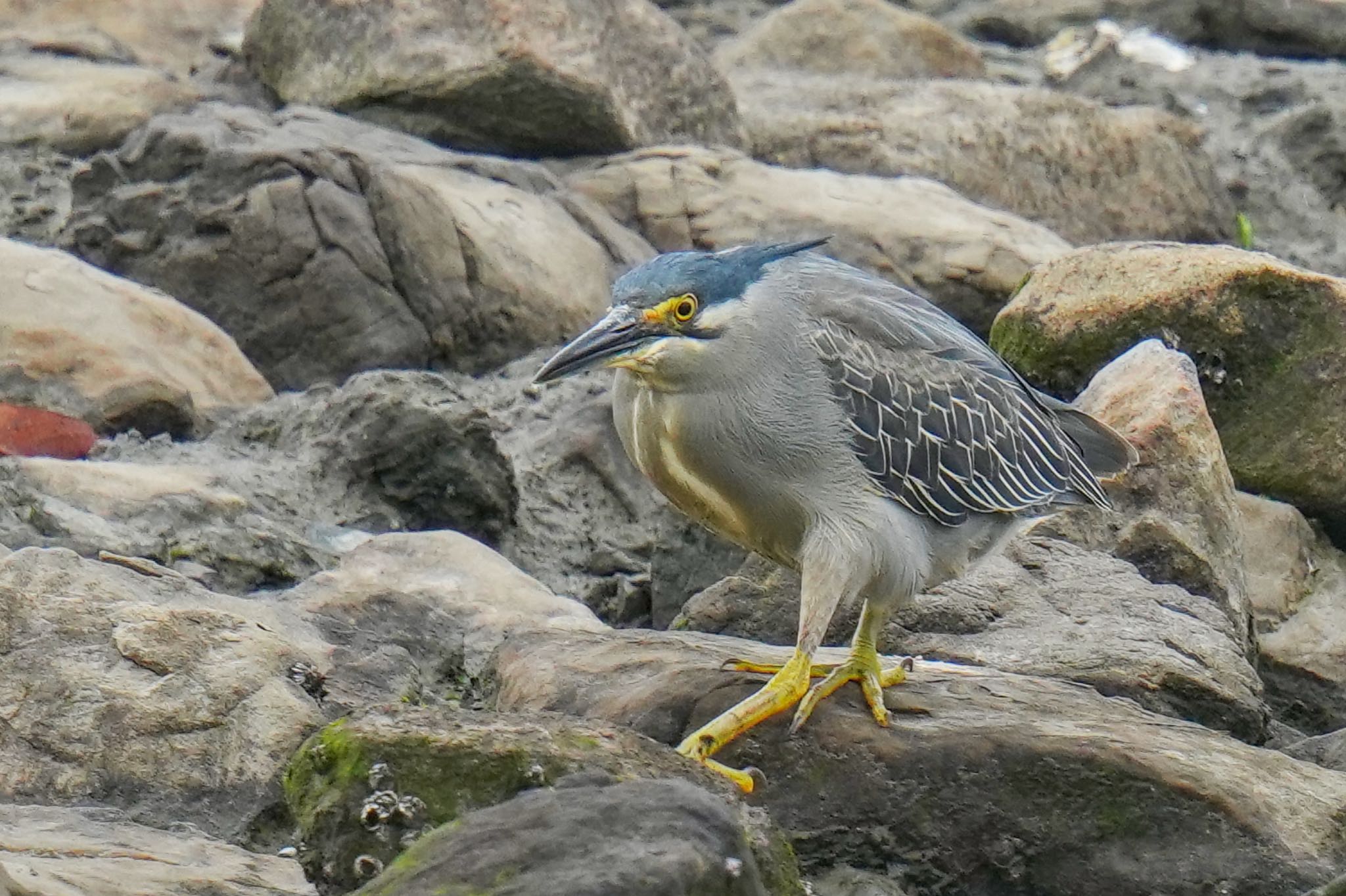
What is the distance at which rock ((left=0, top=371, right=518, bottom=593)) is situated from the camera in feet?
19.5

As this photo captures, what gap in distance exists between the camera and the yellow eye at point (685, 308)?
4.81 meters

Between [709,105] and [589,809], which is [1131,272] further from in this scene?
[589,809]

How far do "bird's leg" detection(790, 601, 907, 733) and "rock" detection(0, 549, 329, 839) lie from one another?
1.16m

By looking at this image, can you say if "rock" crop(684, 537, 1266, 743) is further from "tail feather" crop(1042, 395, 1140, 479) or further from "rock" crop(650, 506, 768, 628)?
"rock" crop(650, 506, 768, 628)

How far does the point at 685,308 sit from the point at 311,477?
2.16 metres

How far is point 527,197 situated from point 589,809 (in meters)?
4.93

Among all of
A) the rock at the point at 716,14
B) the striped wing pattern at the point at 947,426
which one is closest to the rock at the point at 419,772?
the striped wing pattern at the point at 947,426

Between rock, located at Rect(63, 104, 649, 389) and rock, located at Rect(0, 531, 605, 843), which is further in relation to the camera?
rock, located at Rect(63, 104, 649, 389)

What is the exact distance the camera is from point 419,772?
3971 mm

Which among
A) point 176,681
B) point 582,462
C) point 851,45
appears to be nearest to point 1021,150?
point 851,45

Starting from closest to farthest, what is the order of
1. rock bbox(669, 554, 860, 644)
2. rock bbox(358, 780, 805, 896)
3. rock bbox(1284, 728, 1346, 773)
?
rock bbox(358, 780, 805, 896) < rock bbox(1284, 728, 1346, 773) < rock bbox(669, 554, 860, 644)

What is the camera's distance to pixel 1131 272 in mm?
7059

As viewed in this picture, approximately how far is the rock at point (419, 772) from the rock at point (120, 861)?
168 millimetres

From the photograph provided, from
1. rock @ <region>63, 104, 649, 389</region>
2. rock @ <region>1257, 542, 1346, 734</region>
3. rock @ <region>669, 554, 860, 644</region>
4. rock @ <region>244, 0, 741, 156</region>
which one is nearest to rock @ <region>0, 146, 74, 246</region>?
rock @ <region>63, 104, 649, 389</region>
